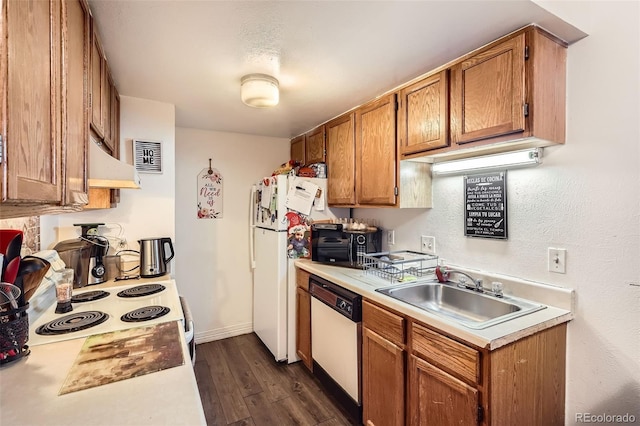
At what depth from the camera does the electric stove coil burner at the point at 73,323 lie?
4.11ft

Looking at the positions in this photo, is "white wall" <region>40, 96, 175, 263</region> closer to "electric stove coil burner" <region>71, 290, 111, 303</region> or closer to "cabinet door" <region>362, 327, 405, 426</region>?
"electric stove coil burner" <region>71, 290, 111, 303</region>

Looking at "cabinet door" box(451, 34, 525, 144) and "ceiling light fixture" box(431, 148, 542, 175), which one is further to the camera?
"ceiling light fixture" box(431, 148, 542, 175)

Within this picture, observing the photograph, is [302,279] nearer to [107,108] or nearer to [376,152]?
[376,152]

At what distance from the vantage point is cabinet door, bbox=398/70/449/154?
1711 mm

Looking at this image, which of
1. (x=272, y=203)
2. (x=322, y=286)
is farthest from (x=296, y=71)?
(x=322, y=286)

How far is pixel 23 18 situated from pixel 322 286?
199cm

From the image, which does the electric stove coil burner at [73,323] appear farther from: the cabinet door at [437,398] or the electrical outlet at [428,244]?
the electrical outlet at [428,244]

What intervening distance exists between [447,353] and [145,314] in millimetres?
1364

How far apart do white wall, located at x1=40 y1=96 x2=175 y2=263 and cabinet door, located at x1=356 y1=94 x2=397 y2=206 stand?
4.78 ft

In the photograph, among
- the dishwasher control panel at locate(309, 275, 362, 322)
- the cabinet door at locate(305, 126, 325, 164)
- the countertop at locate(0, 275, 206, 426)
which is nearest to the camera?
the countertop at locate(0, 275, 206, 426)

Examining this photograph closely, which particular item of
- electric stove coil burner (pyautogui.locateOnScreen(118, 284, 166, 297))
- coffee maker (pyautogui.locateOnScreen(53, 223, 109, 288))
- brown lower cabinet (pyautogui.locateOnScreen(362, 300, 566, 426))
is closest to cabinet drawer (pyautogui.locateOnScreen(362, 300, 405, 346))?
brown lower cabinet (pyautogui.locateOnScreen(362, 300, 566, 426))

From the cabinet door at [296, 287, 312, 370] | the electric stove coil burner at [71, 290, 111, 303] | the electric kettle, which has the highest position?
the electric kettle

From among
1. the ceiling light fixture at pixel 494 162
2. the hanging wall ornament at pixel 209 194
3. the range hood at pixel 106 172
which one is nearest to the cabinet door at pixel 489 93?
the ceiling light fixture at pixel 494 162

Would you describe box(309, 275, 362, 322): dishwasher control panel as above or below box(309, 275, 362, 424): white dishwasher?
above
